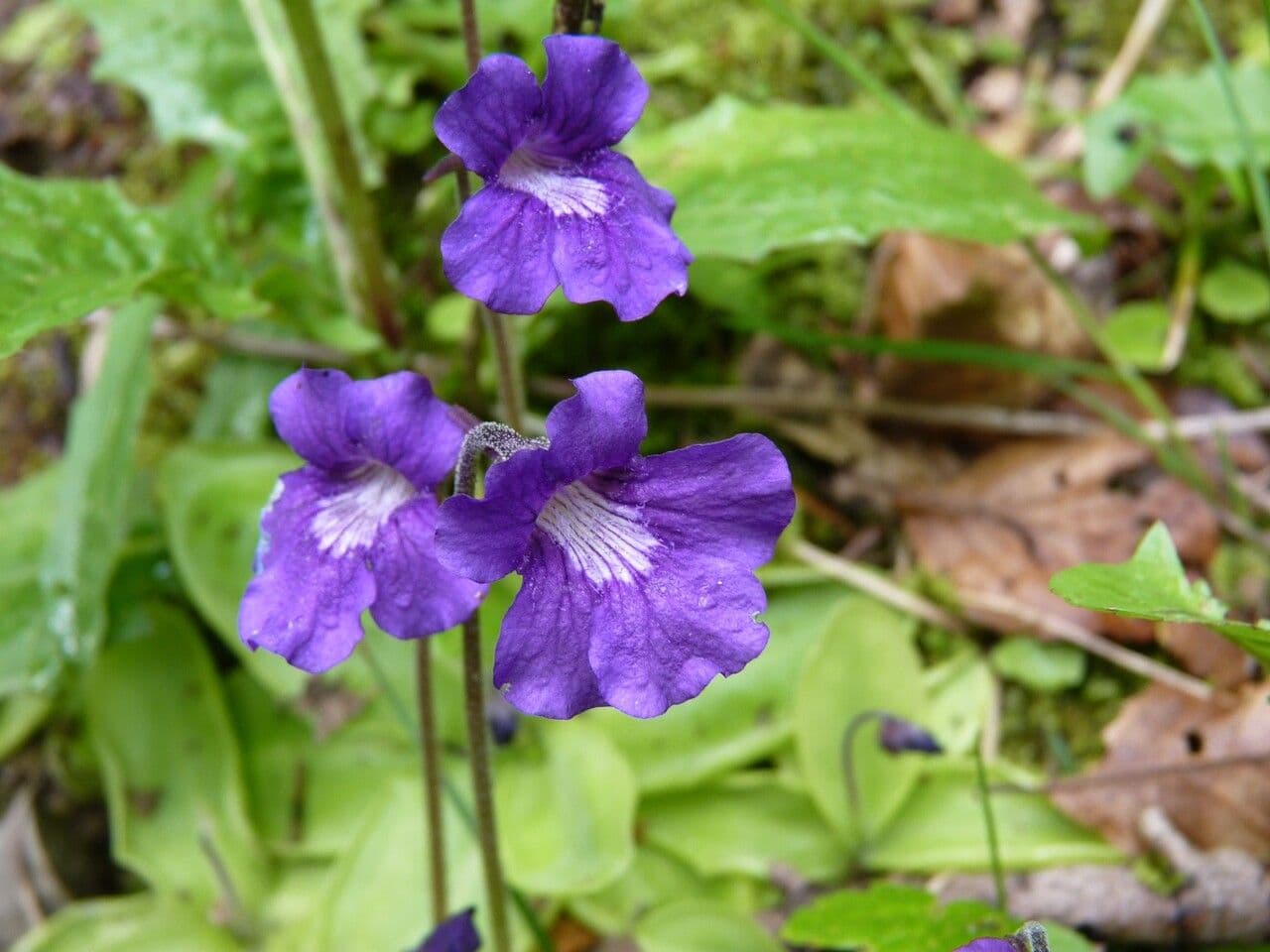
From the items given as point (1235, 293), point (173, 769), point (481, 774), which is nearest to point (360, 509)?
point (481, 774)

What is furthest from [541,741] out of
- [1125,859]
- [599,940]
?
[1125,859]

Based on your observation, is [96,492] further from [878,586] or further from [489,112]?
[878,586]

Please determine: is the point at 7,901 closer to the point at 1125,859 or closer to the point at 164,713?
the point at 164,713

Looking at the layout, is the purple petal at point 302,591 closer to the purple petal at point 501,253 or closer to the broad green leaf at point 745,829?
the purple petal at point 501,253

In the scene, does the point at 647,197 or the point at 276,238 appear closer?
the point at 647,197

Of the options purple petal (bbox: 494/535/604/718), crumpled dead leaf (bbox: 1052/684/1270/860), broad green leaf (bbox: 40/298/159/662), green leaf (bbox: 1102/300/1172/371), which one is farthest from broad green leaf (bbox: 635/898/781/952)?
green leaf (bbox: 1102/300/1172/371)

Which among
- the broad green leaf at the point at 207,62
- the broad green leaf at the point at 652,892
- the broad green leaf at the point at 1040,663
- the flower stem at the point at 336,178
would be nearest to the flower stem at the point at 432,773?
the broad green leaf at the point at 652,892
